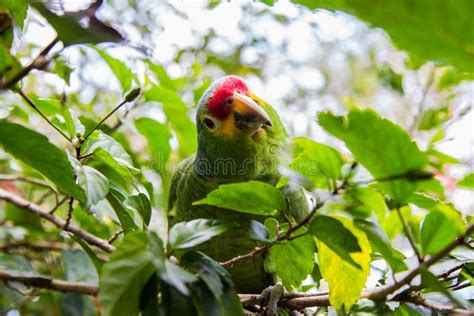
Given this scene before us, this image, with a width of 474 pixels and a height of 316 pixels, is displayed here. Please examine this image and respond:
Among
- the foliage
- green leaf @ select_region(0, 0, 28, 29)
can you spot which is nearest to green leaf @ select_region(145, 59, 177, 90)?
the foliage

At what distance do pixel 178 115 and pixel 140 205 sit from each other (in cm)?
86

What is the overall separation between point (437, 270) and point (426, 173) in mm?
404

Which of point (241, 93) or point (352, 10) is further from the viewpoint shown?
point (241, 93)

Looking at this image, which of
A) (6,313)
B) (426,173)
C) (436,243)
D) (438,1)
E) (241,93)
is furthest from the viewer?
Answer: (241,93)

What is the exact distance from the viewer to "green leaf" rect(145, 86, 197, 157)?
1.36 metres

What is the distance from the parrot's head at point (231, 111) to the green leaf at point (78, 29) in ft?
2.51

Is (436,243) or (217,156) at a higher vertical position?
(436,243)

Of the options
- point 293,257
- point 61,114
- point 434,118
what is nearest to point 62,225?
point 61,114

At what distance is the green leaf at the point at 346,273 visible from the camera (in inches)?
28.8

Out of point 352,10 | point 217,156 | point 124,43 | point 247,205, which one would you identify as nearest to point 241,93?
point 217,156

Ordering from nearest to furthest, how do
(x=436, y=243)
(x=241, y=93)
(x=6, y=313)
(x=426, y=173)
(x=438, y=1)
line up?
1. (x=438, y=1)
2. (x=426, y=173)
3. (x=436, y=243)
4. (x=6, y=313)
5. (x=241, y=93)

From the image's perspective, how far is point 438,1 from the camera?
0.45m

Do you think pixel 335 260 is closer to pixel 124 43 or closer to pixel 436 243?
pixel 436 243

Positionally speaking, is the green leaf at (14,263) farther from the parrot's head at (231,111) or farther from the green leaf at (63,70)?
the parrot's head at (231,111)
